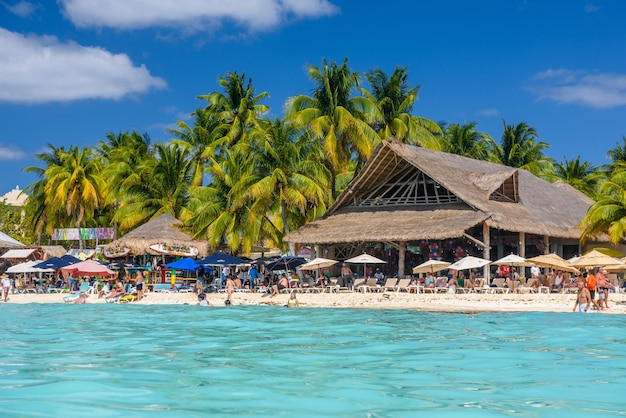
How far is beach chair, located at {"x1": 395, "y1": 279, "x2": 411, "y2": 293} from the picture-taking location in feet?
84.2

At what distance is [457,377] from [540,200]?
78.0 ft

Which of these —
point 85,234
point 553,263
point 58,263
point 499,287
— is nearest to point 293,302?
point 499,287

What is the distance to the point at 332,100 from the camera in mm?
34000

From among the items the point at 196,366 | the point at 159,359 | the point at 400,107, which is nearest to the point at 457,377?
the point at 196,366

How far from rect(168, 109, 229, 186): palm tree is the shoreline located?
14.1 meters

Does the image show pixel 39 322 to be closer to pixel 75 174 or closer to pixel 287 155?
pixel 287 155

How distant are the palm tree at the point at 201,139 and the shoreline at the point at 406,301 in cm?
1413

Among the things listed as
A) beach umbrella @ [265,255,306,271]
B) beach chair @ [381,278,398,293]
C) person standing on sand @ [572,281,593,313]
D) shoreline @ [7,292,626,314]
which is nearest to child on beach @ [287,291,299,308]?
shoreline @ [7,292,626,314]

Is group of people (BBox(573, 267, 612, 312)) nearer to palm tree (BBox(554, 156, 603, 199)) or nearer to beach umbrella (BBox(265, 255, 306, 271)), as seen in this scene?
beach umbrella (BBox(265, 255, 306, 271))

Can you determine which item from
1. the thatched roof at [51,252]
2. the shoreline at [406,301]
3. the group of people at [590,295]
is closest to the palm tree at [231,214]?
the shoreline at [406,301]

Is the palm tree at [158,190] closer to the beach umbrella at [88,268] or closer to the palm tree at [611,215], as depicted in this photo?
the beach umbrella at [88,268]

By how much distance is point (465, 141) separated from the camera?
45.2 metres

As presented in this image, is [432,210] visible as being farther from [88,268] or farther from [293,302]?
[88,268]

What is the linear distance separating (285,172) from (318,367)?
2145cm
